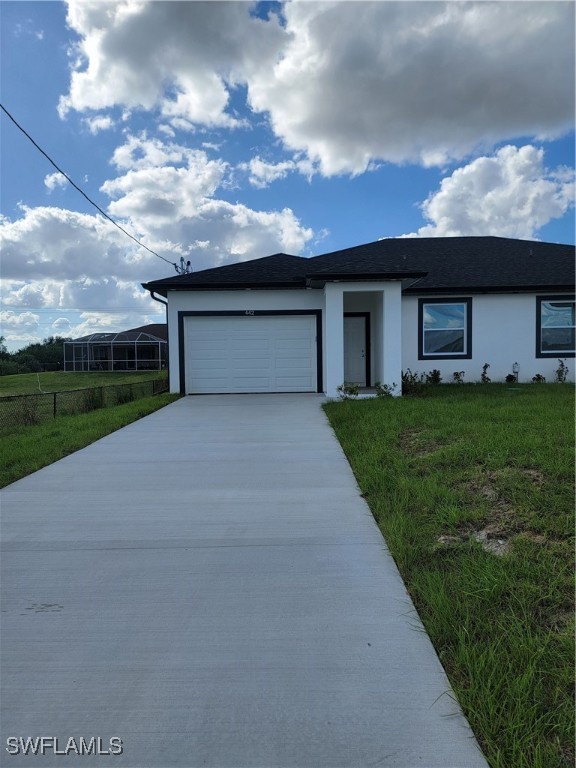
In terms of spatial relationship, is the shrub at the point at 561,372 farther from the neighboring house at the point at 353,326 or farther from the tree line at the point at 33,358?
the tree line at the point at 33,358

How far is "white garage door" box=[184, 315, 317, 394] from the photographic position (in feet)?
43.7

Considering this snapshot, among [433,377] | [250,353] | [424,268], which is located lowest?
[433,377]

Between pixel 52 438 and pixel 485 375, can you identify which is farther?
pixel 485 375

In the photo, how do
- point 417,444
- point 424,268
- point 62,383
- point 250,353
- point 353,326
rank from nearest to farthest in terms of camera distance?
point 417,444 < point 250,353 < point 353,326 < point 424,268 < point 62,383

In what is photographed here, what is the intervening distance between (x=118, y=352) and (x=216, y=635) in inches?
1390

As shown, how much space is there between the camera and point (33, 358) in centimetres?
5284

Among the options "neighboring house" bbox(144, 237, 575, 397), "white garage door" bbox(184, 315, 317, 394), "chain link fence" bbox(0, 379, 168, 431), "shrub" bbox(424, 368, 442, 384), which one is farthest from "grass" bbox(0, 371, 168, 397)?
"shrub" bbox(424, 368, 442, 384)

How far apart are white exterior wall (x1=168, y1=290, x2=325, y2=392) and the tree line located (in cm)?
3465

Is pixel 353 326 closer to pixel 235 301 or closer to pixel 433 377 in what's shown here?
pixel 433 377

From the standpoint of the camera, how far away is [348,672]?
2.18m

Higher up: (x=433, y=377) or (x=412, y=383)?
(x=433, y=377)

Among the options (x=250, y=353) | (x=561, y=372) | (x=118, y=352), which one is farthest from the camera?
(x=118, y=352)

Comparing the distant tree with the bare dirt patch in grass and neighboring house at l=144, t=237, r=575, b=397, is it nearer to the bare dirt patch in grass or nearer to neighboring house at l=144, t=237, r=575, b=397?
neighboring house at l=144, t=237, r=575, b=397

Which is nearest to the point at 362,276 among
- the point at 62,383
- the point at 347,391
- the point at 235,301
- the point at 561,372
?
the point at 347,391
